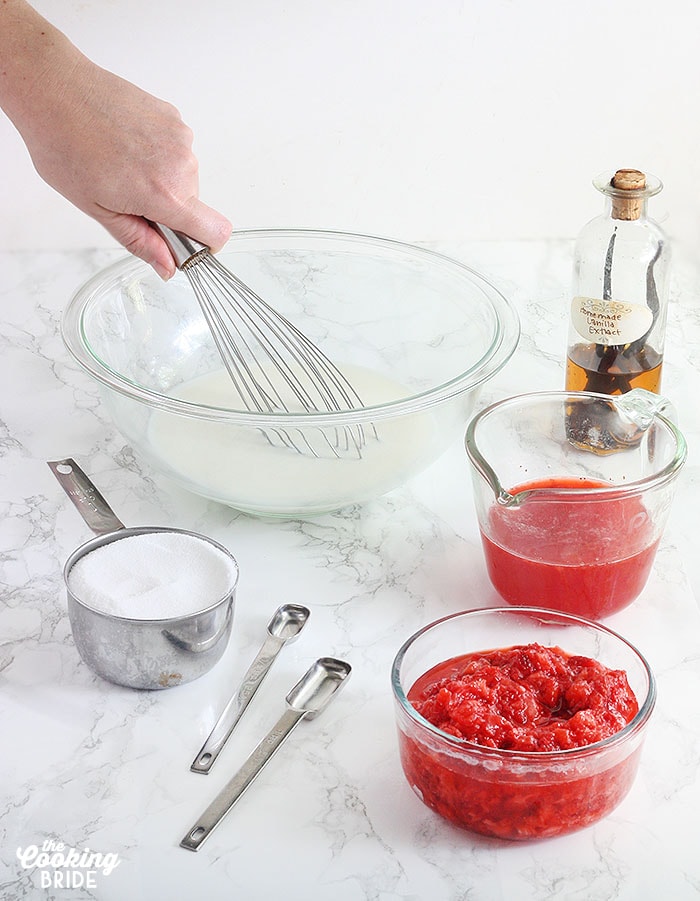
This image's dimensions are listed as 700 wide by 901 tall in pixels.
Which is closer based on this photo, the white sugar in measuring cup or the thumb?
the white sugar in measuring cup

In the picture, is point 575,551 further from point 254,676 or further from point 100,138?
point 100,138

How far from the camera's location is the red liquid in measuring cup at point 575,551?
3.08 ft

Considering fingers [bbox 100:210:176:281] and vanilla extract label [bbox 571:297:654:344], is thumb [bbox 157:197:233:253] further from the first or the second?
vanilla extract label [bbox 571:297:654:344]

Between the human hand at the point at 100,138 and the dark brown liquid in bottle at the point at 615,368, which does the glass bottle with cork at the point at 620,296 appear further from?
the human hand at the point at 100,138

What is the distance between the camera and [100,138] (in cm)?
103

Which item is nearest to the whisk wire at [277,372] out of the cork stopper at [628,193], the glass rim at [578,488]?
the glass rim at [578,488]

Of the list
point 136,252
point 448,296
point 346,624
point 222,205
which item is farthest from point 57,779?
point 222,205

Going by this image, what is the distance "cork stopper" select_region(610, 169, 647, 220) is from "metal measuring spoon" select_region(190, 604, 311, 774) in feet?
1.83

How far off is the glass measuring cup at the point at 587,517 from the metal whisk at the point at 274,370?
154mm

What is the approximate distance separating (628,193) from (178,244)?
47cm

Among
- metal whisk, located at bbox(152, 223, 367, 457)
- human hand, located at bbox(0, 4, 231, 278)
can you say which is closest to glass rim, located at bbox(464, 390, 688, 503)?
metal whisk, located at bbox(152, 223, 367, 457)

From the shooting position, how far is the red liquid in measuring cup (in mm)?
940

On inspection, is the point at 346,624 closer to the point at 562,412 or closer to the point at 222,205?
the point at 562,412

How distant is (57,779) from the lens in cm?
81
